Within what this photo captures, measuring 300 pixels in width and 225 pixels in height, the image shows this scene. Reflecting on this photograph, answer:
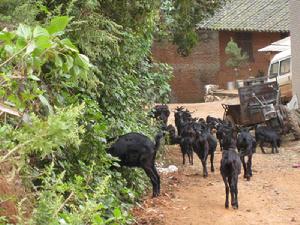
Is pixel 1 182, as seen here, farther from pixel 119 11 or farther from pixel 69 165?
pixel 119 11

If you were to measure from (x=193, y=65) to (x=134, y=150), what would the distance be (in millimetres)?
26430

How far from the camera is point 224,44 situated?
3409 centimetres

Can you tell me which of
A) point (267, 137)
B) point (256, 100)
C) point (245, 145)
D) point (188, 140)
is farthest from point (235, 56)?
point (245, 145)

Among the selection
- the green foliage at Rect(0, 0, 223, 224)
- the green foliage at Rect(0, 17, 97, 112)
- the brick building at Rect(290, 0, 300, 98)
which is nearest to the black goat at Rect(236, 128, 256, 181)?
the green foliage at Rect(0, 0, 223, 224)

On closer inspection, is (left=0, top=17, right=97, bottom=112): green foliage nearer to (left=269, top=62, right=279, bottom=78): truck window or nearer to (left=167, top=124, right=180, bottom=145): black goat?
(left=167, top=124, right=180, bottom=145): black goat

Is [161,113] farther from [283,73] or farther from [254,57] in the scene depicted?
[254,57]

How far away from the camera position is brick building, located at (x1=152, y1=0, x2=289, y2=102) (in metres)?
32.0

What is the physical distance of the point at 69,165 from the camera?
713 centimetres

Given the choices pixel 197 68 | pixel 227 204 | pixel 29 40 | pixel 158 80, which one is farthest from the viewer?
pixel 197 68

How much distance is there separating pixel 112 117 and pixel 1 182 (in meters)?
5.84

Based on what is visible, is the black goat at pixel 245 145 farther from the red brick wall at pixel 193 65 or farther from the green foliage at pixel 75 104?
the red brick wall at pixel 193 65

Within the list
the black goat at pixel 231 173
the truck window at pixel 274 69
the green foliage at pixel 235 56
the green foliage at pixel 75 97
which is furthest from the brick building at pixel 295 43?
the green foliage at pixel 235 56

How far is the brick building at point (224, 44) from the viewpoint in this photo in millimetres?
32031

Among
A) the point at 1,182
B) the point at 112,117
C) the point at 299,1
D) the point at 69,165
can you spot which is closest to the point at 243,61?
the point at 299,1
